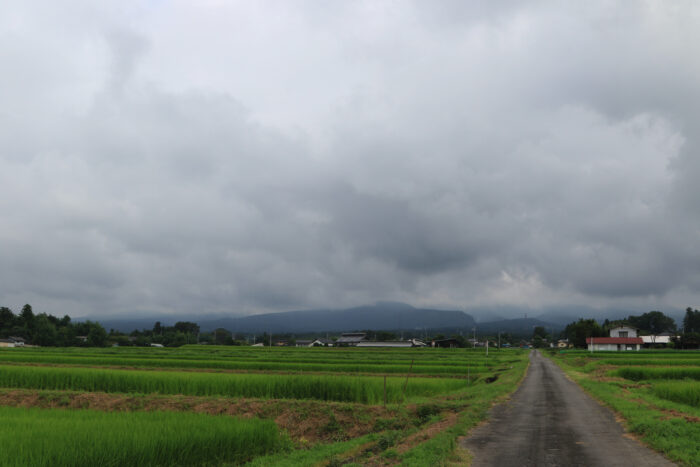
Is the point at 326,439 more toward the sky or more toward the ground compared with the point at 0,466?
more toward the ground

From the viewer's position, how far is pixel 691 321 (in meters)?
193

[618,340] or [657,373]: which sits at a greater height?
[657,373]

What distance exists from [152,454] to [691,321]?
9068 inches

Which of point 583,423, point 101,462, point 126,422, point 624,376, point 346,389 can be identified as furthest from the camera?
point 624,376

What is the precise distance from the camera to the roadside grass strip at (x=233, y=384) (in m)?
24.6

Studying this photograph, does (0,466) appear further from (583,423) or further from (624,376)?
(624,376)

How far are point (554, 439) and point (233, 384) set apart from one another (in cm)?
1673

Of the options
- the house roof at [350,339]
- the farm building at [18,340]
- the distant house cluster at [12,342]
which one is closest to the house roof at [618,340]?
the house roof at [350,339]

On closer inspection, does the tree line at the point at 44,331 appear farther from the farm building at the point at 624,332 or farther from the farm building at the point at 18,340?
the farm building at the point at 624,332

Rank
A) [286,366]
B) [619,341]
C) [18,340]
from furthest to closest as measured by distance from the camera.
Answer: [18,340] → [619,341] → [286,366]

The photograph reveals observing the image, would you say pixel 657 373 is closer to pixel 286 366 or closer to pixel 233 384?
pixel 286 366

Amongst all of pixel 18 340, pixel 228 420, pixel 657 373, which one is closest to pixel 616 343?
pixel 657 373

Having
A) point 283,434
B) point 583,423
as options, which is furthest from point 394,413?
point 583,423

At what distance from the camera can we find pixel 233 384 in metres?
25.7
